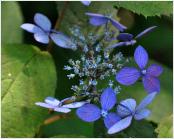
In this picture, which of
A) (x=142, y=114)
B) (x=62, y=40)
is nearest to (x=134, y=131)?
(x=142, y=114)

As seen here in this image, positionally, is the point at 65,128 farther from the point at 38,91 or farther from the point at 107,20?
the point at 107,20

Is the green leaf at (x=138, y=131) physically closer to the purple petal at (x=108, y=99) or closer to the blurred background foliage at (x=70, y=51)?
the blurred background foliage at (x=70, y=51)

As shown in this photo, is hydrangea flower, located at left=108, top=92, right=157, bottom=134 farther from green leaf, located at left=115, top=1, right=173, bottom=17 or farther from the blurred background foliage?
green leaf, located at left=115, top=1, right=173, bottom=17

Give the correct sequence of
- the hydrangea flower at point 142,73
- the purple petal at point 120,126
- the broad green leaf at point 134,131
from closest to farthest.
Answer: the purple petal at point 120,126 → the hydrangea flower at point 142,73 → the broad green leaf at point 134,131

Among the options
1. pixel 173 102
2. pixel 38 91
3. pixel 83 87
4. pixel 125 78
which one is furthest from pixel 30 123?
A: pixel 173 102

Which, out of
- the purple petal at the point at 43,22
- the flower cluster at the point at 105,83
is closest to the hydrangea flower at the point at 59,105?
the flower cluster at the point at 105,83

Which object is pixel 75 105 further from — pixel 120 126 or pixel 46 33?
pixel 46 33

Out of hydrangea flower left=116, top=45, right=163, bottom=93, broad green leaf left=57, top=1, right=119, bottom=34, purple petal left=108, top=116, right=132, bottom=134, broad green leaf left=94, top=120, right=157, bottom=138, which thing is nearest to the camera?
→ purple petal left=108, top=116, right=132, bottom=134

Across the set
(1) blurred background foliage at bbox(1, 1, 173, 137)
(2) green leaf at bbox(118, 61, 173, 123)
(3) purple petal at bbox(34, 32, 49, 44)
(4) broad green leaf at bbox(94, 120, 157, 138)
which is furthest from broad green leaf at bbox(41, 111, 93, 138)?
(3) purple petal at bbox(34, 32, 49, 44)
